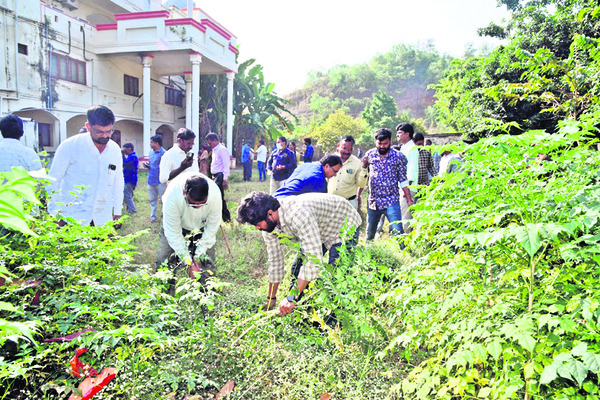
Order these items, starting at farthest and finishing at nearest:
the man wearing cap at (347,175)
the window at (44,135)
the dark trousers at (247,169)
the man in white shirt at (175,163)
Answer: the dark trousers at (247,169), the window at (44,135), the man in white shirt at (175,163), the man wearing cap at (347,175)

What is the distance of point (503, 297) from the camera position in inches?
70.5

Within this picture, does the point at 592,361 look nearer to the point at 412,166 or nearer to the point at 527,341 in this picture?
the point at 527,341

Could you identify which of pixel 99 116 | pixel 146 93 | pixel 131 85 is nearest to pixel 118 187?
pixel 99 116

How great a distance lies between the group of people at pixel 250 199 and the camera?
2.82m

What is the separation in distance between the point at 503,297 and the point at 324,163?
3.23m

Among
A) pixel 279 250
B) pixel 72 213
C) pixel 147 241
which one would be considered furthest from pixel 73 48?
pixel 279 250

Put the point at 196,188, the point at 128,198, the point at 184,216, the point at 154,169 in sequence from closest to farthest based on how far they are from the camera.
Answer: the point at 196,188
the point at 184,216
the point at 154,169
the point at 128,198

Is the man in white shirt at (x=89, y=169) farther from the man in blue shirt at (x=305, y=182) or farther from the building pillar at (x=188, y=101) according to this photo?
the building pillar at (x=188, y=101)

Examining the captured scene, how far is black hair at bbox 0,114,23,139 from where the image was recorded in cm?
373

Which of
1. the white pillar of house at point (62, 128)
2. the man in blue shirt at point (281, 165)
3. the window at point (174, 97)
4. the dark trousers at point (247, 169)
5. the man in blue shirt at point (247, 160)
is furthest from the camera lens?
the window at point (174, 97)

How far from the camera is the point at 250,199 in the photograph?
279cm

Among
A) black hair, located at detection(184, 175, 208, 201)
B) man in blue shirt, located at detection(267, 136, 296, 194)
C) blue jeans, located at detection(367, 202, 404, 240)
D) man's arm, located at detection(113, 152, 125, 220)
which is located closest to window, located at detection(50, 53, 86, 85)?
man in blue shirt, located at detection(267, 136, 296, 194)

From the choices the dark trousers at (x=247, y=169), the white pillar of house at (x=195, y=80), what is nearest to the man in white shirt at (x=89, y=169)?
the white pillar of house at (x=195, y=80)

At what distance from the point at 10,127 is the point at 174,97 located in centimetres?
1676
